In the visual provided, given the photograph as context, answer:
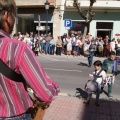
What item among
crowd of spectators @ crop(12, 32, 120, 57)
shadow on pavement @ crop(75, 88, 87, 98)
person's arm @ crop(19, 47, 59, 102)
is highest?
person's arm @ crop(19, 47, 59, 102)

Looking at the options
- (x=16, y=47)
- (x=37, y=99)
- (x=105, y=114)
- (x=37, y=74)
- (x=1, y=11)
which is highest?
(x=1, y=11)

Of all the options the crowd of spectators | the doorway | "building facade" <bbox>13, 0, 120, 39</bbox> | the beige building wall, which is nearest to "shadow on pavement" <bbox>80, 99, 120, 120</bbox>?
the crowd of spectators

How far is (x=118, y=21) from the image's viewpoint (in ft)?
80.4

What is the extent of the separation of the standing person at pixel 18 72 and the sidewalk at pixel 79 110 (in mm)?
3718

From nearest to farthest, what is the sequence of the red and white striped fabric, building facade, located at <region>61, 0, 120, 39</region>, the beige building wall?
the red and white striped fabric
building facade, located at <region>61, 0, 120, 39</region>
the beige building wall

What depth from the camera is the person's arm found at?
5.03ft

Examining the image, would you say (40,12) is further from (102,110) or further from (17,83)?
(17,83)

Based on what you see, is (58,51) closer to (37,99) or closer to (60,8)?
(60,8)

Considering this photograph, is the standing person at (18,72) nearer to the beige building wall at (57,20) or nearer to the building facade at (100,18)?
the building facade at (100,18)

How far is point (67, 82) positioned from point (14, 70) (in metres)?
7.83

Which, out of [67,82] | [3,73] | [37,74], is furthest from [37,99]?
[67,82]

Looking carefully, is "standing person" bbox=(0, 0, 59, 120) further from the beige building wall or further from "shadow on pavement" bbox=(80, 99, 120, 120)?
the beige building wall

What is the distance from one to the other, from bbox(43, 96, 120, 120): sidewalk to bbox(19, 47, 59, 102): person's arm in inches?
148

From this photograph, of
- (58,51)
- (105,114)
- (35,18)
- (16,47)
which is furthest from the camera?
(35,18)
